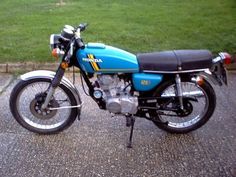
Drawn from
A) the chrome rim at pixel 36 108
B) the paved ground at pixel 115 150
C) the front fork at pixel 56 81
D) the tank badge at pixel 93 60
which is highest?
the tank badge at pixel 93 60

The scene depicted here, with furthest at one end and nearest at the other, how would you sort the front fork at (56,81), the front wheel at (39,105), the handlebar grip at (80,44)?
the front wheel at (39,105) < the front fork at (56,81) < the handlebar grip at (80,44)

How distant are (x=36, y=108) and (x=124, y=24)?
4.58 m

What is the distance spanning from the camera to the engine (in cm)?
381

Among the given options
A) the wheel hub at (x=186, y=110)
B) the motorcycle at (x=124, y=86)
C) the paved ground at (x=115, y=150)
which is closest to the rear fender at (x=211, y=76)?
the motorcycle at (x=124, y=86)

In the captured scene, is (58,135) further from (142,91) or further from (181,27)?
(181,27)

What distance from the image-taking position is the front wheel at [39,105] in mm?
3920

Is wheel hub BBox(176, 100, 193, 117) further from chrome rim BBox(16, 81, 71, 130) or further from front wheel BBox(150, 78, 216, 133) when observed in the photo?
chrome rim BBox(16, 81, 71, 130)

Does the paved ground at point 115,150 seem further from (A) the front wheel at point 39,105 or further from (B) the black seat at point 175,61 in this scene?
(B) the black seat at point 175,61

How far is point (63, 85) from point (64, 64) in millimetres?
242

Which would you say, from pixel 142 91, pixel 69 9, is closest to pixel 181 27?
pixel 69 9

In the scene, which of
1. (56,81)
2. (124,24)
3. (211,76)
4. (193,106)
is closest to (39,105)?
(56,81)

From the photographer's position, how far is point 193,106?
13.7ft

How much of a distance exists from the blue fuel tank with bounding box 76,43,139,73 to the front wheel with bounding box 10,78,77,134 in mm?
441

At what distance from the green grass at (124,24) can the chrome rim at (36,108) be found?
2.21 meters
